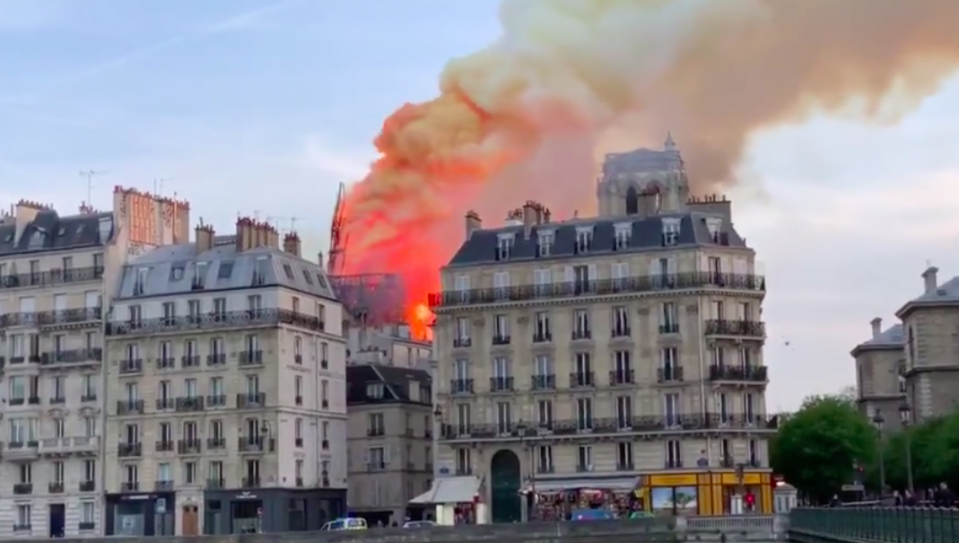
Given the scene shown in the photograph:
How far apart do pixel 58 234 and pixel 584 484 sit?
110ft

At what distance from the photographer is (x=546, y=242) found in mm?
93562

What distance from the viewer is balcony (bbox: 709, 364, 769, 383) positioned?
87.8m

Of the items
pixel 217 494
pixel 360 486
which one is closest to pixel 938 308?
pixel 360 486

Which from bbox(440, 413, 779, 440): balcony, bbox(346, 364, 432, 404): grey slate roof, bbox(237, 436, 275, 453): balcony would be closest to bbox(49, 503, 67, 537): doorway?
bbox(237, 436, 275, 453): balcony

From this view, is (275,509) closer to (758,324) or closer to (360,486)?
(360,486)

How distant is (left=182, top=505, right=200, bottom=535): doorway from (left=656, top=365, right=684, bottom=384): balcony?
25524 millimetres

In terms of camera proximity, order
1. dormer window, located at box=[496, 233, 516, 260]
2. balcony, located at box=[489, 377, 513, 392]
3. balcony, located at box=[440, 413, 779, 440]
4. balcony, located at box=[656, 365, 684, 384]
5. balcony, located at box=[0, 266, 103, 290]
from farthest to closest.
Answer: balcony, located at box=[0, 266, 103, 290] → dormer window, located at box=[496, 233, 516, 260] → balcony, located at box=[489, 377, 513, 392] → balcony, located at box=[656, 365, 684, 384] → balcony, located at box=[440, 413, 779, 440]

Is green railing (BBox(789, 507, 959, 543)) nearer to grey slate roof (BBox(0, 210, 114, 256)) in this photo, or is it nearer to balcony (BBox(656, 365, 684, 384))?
balcony (BBox(656, 365, 684, 384))

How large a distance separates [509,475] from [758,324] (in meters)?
14.9

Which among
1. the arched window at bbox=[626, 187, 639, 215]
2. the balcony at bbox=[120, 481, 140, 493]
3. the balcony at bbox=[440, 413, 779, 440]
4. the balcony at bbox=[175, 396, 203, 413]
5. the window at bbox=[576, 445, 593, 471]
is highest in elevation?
the arched window at bbox=[626, 187, 639, 215]

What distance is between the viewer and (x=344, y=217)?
143 m

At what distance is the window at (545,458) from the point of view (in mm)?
90188

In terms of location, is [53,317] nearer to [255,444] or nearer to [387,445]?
[255,444]

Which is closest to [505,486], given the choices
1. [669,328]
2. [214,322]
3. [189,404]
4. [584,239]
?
[669,328]
